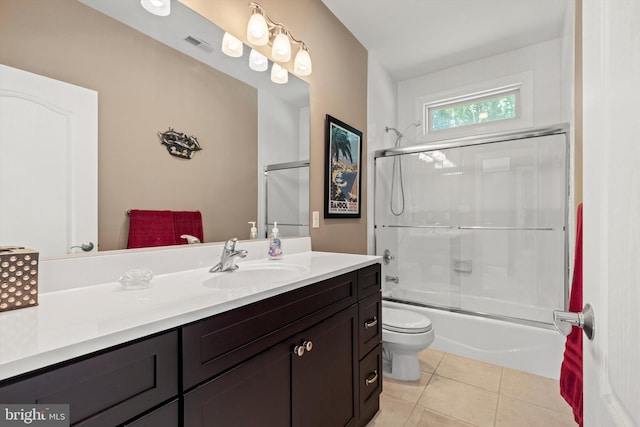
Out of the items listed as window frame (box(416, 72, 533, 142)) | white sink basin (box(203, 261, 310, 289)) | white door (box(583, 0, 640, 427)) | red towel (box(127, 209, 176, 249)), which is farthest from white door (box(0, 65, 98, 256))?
window frame (box(416, 72, 533, 142))

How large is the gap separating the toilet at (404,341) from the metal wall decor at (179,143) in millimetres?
1589

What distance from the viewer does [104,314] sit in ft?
2.33

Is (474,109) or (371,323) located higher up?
(474,109)

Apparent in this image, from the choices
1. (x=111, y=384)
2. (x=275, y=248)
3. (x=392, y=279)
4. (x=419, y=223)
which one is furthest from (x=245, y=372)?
(x=419, y=223)

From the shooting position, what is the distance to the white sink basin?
1.12 metres

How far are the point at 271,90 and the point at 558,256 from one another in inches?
104

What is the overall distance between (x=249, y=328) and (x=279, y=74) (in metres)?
1.48

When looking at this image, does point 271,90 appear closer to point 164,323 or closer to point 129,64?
point 129,64

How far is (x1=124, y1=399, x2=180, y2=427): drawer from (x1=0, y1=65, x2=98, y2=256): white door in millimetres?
630

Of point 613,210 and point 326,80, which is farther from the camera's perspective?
point 326,80

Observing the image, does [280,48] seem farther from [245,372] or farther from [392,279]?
[392,279]

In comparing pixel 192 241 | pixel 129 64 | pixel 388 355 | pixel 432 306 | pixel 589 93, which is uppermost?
pixel 129 64

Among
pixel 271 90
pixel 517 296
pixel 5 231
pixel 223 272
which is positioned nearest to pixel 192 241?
pixel 223 272

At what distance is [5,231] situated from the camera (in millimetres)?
844
